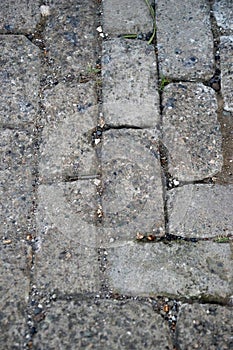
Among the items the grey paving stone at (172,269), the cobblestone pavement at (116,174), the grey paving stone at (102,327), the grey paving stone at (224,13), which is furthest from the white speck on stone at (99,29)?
the grey paving stone at (102,327)

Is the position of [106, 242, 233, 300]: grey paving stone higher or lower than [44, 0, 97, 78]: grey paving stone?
lower

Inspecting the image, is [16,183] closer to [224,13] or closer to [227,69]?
[227,69]

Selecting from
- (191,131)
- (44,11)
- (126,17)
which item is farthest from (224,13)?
(44,11)

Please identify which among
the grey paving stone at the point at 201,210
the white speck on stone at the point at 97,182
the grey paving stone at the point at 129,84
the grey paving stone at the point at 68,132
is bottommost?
the grey paving stone at the point at 201,210

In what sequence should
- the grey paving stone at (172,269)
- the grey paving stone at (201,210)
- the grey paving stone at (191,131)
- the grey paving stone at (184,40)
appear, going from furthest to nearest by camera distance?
the grey paving stone at (184,40)
the grey paving stone at (191,131)
the grey paving stone at (201,210)
the grey paving stone at (172,269)

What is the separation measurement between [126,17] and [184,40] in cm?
33

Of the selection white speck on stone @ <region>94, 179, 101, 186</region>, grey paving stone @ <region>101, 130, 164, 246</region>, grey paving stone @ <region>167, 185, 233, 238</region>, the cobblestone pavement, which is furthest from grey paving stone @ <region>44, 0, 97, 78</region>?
grey paving stone @ <region>167, 185, 233, 238</region>

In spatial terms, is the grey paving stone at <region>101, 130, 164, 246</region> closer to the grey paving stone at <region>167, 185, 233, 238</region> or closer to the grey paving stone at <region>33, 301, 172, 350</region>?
the grey paving stone at <region>167, 185, 233, 238</region>

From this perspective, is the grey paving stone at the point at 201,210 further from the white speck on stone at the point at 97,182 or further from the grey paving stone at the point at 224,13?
the grey paving stone at the point at 224,13

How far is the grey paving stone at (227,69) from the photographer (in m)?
2.66

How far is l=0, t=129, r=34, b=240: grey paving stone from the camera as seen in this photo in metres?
2.37

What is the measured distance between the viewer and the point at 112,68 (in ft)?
9.00

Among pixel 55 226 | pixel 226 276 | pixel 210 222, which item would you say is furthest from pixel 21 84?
pixel 226 276

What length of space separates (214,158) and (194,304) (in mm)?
673
